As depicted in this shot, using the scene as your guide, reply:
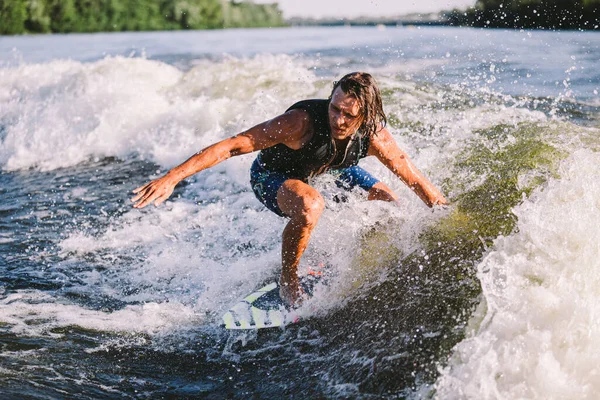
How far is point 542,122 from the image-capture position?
7109 millimetres

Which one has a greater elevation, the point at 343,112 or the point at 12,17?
the point at 12,17

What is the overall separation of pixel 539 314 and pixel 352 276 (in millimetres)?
1637

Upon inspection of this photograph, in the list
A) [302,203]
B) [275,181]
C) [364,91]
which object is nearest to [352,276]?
[302,203]

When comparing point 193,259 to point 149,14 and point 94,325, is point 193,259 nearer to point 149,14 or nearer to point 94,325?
point 94,325

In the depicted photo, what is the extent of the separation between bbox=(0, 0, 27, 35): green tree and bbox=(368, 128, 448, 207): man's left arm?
65749mm

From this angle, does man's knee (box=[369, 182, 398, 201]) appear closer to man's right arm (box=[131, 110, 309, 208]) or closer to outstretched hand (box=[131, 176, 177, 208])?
man's right arm (box=[131, 110, 309, 208])

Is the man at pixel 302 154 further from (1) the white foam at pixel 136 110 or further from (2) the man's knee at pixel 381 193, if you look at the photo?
(1) the white foam at pixel 136 110

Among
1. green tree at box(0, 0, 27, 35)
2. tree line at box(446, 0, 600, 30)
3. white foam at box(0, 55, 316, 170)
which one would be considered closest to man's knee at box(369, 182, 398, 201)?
white foam at box(0, 55, 316, 170)

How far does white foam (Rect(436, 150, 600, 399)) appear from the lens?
3.22 meters

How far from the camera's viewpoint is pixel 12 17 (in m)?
61.4

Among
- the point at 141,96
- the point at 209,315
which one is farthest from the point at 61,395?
the point at 141,96

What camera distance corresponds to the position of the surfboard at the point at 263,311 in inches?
179

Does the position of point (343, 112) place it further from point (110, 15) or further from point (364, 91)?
point (110, 15)

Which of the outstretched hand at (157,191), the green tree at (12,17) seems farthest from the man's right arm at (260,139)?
the green tree at (12,17)
